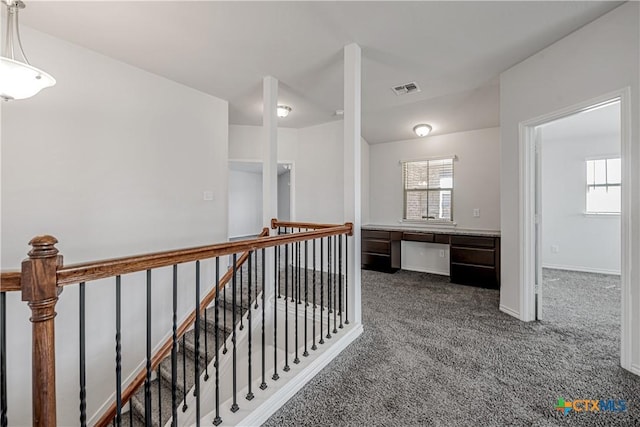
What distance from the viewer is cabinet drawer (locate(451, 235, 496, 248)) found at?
153 inches

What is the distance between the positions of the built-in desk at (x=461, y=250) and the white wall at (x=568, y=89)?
33.6 inches

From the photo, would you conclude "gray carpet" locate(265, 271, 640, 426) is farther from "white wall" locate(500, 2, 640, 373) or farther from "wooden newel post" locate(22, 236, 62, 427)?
"wooden newel post" locate(22, 236, 62, 427)

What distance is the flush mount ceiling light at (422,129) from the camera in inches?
179

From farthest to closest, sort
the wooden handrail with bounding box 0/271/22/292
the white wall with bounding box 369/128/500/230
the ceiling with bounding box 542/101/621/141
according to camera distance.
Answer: the white wall with bounding box 369/128/500/230 → the ceiling with bounding box 542/101/621/141 → the wooden handrail with bounding box 0/271/22/292

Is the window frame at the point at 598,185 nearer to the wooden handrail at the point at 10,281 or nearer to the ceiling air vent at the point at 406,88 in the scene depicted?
the ceiling air vent at the point at 406,88

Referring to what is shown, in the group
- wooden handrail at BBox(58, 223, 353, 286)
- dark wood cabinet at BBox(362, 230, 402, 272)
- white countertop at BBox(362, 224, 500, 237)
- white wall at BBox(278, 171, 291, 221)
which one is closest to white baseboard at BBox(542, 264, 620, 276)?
white countertop at BBox(362, 224, 500, 237)

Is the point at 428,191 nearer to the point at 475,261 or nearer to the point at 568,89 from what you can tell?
the point at 475,261

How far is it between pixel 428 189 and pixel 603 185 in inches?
110

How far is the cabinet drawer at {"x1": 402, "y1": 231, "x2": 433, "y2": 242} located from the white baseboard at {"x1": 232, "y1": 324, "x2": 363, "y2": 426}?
2483 mm

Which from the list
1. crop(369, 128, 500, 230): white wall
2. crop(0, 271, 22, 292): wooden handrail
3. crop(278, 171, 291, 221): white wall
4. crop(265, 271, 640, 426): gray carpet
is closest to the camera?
crop(0, 271, 22, 292): wooden handrail

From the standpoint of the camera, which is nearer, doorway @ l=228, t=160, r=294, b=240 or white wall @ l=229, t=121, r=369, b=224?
white wall @ l=229, t=121, r=369, b=224

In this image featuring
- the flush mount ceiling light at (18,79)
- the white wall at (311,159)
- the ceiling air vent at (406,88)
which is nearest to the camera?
the flush mount ceiling light at (18,79)

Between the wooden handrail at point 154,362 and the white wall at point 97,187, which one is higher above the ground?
the white wall at point 97,187

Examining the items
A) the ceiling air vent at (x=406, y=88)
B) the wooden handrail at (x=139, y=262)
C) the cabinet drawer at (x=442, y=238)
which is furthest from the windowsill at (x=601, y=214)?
the wooden handrail at (x=139, y=262)
